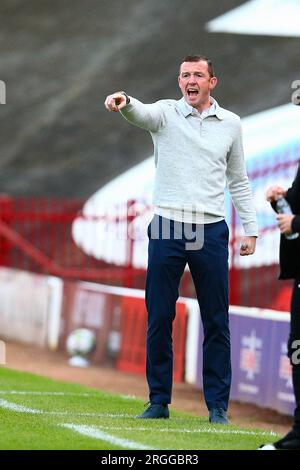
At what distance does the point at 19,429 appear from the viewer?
7.19 m

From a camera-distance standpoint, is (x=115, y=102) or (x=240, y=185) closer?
(x=115, y=102)

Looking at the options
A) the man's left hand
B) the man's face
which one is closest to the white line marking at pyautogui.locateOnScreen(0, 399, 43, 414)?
the man's left hand

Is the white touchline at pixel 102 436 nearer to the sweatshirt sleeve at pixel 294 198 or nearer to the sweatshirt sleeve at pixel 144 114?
the sweatshirt sleeve at pixel 294 198

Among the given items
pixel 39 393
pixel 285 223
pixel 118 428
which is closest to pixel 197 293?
pixel 118 428

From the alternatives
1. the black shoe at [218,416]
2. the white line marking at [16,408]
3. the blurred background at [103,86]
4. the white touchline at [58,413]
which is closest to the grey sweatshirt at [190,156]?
the black shoe at [218,416]

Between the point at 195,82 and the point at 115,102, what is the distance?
63 cm

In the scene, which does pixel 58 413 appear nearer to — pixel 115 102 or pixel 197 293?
pixel 197 293

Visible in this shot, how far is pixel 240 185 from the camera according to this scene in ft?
26.3

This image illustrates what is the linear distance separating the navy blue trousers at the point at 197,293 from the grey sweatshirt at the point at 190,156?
0.11 m

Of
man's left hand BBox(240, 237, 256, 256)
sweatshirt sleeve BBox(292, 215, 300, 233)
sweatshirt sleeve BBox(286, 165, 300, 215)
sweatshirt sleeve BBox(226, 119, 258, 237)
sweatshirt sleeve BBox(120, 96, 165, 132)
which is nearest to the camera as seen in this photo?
sweatshirt sleeve BBox(292, 215, 300, 233)

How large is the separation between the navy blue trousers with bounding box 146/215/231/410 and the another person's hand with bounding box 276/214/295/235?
1413mm

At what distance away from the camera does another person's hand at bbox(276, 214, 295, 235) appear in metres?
6.32

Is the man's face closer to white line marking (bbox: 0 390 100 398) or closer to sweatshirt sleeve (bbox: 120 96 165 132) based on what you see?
sweatshirt sleeve (bbox: 120 96 165 132)

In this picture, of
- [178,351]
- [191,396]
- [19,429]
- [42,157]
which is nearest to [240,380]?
[191,396]
